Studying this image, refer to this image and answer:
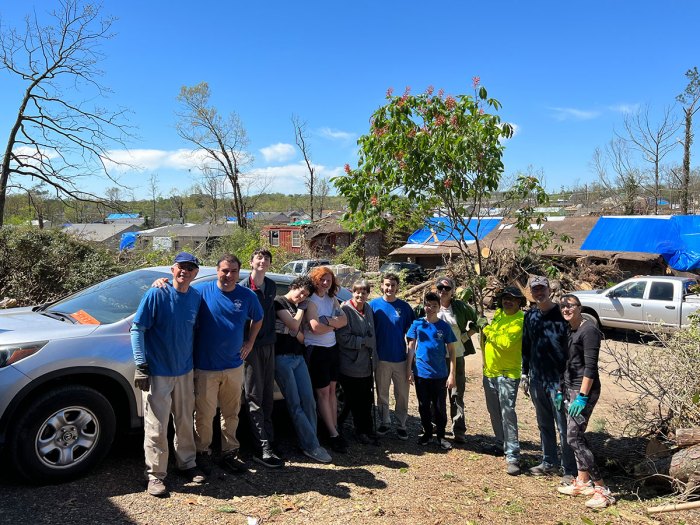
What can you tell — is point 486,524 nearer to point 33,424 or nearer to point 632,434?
point 632,434

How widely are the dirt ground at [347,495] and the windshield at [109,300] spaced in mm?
1152

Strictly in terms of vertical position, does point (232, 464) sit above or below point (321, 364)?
below

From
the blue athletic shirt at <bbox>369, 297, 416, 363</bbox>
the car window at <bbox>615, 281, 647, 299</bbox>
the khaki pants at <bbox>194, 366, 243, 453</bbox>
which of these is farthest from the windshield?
the car window at <bbox>615, 281, 647, 299</bbox>

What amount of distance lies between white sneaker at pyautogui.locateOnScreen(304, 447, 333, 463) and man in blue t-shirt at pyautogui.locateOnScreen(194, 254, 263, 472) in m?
0.65

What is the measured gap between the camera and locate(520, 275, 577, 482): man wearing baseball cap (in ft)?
14.6

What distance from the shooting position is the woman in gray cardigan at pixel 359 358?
16.7 ft

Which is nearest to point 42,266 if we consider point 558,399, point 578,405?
point 558,399

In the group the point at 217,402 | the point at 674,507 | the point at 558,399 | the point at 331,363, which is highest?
the point at 331,363

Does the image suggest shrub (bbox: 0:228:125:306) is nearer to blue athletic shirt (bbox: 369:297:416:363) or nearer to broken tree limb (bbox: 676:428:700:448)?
blue athletic shirt (bbox: 369:297:416:363)

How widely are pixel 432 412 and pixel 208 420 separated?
7.85 feet

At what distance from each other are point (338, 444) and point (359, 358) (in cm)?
83

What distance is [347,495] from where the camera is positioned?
399 cm

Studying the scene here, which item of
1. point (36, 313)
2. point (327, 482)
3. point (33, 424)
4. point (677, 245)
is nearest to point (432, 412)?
point (327, 482)

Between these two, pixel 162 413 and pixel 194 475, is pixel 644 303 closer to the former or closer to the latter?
pixel 194 475
